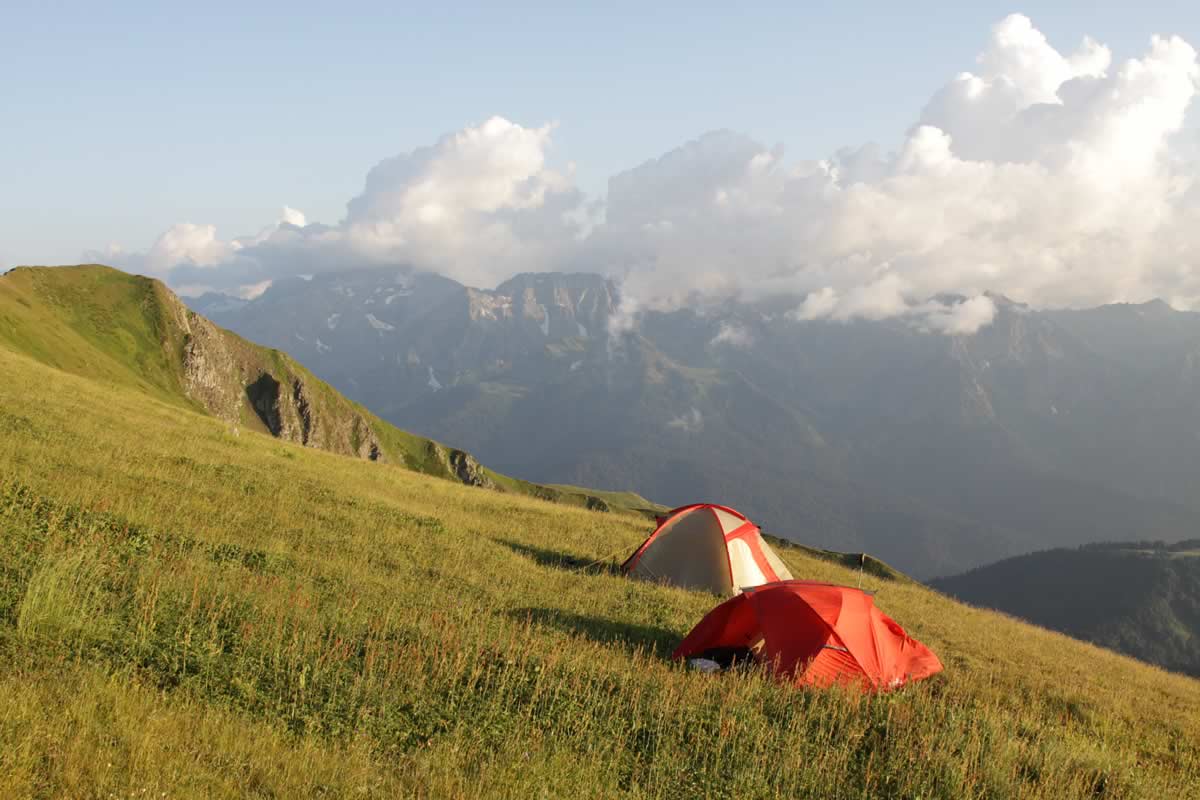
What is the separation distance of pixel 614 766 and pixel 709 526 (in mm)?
15503

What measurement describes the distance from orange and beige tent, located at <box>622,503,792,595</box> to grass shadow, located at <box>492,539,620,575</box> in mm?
778

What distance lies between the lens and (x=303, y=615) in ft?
37.9

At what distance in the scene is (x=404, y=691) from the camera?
9.61 metres

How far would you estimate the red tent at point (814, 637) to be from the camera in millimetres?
13953

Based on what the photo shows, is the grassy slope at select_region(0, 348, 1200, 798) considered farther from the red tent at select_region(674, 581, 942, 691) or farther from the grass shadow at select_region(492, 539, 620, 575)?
the grass shadow at select_region(492, 539, 620, 575)

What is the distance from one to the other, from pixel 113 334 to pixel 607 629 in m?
98.8

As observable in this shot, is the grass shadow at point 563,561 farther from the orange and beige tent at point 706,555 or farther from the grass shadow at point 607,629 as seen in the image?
the grass shadow at point 607,629

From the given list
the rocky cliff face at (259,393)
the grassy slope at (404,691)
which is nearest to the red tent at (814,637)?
the grassy slope at (404,691)

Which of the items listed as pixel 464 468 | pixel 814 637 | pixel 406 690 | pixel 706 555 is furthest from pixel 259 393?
pixel 406 690

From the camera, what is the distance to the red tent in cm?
1395

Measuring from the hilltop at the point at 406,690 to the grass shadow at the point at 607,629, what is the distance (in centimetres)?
11

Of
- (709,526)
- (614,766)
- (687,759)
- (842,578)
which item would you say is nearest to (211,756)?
(614,766)

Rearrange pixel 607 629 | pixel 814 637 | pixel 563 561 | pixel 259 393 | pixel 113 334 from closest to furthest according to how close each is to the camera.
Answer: pixel 814 637 < pixel 607 629 < pixel 563 561 < pixel 113 334 < pixel 259 393

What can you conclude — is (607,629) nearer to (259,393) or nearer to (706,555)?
(706,555)
